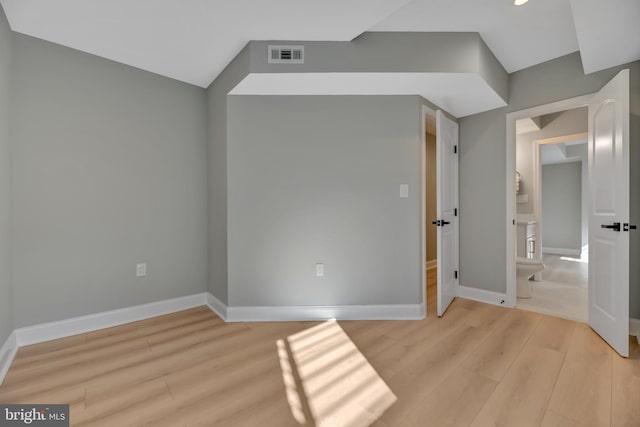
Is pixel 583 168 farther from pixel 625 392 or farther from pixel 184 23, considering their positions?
pixel 184 23

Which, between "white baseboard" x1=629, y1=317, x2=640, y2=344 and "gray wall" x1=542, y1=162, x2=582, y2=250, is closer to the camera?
"white baseboard" x1=629, y1=317, x2=640, y2=344

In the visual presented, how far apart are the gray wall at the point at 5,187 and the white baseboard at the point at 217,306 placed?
4.66ft

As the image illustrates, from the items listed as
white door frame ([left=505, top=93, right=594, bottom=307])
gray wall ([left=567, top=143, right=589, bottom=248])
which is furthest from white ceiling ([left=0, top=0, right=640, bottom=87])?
gray wall ([left=567, top=143, right=589, bottom=248])

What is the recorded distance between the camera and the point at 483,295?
122 inches

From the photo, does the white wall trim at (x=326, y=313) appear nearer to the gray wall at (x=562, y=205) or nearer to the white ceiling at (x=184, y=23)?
the white ceiling at (x=184, y=23)

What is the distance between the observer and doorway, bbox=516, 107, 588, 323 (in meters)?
3.20

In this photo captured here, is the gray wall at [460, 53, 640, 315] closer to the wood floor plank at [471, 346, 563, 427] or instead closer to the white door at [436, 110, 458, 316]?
the white door at [436, 110, 458, 316]

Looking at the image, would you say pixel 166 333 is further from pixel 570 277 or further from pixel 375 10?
pixel 570 277

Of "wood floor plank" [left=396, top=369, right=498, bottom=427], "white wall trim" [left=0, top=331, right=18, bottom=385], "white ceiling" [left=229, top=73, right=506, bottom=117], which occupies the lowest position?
"wood floor plank" [left=396, top=369, right=498, bottom=427]

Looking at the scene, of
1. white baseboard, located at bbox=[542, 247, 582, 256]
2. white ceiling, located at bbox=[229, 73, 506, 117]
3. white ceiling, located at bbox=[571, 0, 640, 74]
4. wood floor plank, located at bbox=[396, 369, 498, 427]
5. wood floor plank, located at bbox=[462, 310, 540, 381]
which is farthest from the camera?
A: white baseboard, located at bbox=[542, 247, 582, 256]

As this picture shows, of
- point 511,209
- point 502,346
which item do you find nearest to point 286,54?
point 511,209

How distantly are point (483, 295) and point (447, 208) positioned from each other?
110 centimetres

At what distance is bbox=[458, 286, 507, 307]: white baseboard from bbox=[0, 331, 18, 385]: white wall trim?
392 centimetres

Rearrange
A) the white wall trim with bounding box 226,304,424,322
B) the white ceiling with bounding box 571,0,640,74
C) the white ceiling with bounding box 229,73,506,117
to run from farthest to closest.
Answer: the white wall trim with bounding box 226,304,424,322 → the white ceiling with bounding box 229,73,506,117 → the white ceiling with bounding box 571,0,640,74
